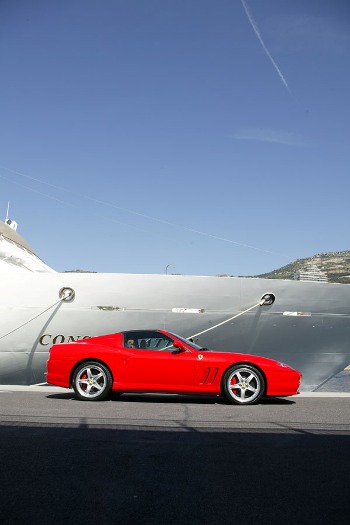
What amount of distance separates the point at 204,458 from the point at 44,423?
7.25 feet

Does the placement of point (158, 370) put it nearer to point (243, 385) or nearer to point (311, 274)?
point (243, 385)

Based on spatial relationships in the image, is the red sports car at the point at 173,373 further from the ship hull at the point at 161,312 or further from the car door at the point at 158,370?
the ship hull at the point at 161,312

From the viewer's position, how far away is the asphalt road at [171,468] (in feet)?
10.3

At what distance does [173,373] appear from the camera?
28.3ft

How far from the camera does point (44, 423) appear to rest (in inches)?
238

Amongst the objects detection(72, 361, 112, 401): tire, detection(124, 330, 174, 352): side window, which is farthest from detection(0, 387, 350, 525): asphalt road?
detection(124, 330, 174, 352): side window

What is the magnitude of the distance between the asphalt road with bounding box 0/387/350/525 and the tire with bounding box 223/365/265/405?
1299 millimetres

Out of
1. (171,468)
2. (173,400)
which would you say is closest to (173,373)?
(173,400)

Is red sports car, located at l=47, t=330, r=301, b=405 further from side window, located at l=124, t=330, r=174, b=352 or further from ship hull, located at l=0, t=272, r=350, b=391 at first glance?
ship hull, located at l=0, t=272, r=350, b=391

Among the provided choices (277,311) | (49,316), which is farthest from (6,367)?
(277,311)

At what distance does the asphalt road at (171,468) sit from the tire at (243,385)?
1.30m

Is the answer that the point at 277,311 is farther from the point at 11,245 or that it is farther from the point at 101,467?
the point at 101,467

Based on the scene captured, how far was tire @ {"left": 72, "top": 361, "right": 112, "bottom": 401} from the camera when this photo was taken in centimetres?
876

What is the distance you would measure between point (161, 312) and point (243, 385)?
3363 mm
